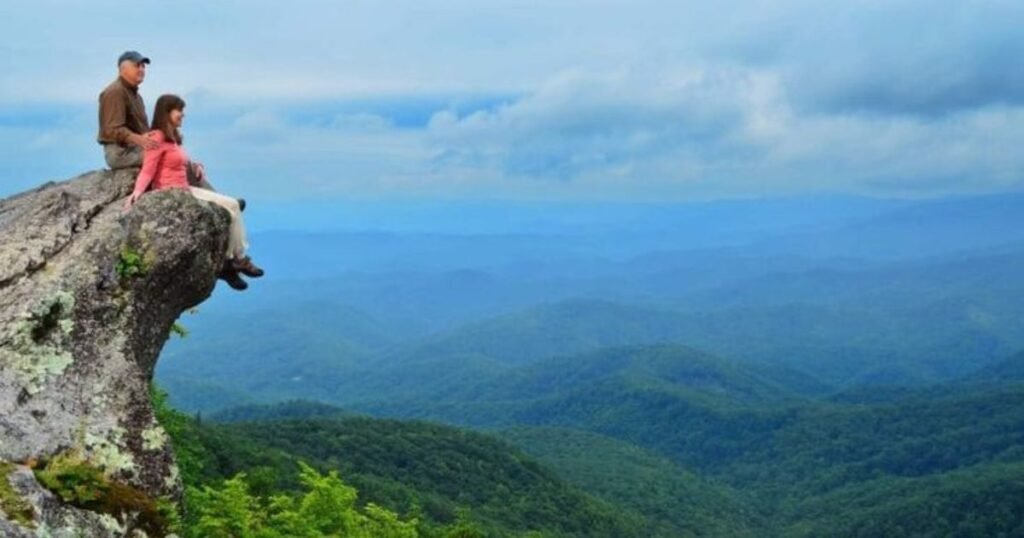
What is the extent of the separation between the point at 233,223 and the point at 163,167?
1681 millimetres

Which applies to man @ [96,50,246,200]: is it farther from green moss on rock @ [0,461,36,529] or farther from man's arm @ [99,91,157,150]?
green moss on rock @ [0,461,36,529]

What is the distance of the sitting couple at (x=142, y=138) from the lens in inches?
696

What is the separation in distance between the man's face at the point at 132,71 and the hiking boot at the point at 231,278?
4.07m

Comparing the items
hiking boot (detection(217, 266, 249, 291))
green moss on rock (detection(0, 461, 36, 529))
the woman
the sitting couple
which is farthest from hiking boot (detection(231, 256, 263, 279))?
green moss on rock (detection(0, 461, 36, 529))

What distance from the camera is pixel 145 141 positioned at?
17.5 metres

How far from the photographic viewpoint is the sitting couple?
1767 cm

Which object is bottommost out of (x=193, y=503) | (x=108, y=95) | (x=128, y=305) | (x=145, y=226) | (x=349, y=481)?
(x=349, y=481)

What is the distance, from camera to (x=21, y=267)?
16.3 m

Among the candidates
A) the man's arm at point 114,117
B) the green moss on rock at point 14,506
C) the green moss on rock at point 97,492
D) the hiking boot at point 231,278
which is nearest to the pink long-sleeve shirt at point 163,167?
the man's arm at point 114,117

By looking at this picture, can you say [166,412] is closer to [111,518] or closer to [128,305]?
[128,305]

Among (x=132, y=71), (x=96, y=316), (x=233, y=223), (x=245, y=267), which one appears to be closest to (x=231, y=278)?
(x=245, y=267)

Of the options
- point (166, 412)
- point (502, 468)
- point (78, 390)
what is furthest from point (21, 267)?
point (502, 468)

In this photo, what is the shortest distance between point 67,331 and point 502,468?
187626 mm

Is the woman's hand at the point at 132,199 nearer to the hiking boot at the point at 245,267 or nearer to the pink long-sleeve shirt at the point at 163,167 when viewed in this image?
the pink long-sleeve shirt at the point at 163,167
